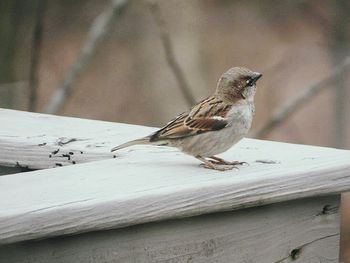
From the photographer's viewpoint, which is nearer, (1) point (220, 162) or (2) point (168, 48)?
(1) point (220, 162)

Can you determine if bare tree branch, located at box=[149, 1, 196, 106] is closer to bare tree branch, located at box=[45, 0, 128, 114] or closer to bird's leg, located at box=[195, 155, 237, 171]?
bare tree branch, located at box=[45, 0, 128, 114]

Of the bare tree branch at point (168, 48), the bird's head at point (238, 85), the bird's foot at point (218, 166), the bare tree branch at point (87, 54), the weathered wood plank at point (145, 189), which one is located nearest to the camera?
the weathered wood plank at point (145, 189)

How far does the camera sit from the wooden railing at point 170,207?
2.42 metres

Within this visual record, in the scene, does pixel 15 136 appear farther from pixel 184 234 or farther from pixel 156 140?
pixel 184 234

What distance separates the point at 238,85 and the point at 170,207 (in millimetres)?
1100

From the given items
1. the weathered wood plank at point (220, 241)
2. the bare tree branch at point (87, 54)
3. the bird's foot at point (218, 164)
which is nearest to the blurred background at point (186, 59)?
the bare tree branch at point (87, 54)

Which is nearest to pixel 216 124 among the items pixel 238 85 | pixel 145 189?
pixel 238 85

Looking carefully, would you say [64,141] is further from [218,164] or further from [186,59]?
[186,59]

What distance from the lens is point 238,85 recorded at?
11.8 feet

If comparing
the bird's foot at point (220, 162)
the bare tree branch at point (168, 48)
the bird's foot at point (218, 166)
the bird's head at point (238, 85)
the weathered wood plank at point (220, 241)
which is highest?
the bare tree branch at point (168, 48)

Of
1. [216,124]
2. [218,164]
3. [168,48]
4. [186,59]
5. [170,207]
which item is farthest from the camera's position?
[186,59]

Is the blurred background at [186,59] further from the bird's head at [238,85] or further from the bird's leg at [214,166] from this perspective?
the bird's leg at [214,166]

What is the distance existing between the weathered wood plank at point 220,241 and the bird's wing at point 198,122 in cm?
59

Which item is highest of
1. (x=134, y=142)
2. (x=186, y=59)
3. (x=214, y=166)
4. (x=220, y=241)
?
(x=186, y=59)
